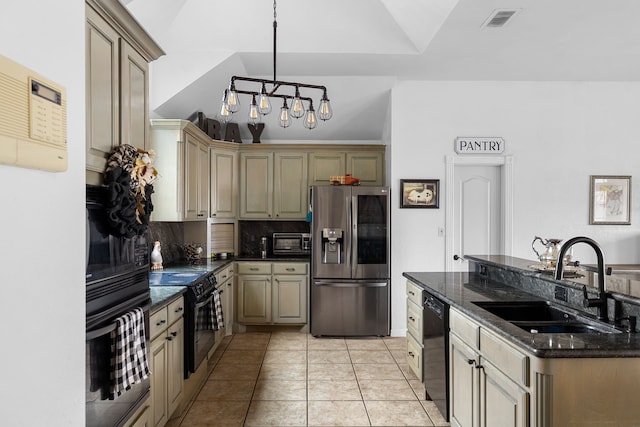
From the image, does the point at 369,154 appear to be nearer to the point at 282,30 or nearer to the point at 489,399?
the point at 282,30

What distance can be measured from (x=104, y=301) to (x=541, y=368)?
1.71 meters

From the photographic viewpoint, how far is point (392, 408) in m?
3.08

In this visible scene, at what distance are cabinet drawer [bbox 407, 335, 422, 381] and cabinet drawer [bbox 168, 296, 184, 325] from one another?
1795 mm

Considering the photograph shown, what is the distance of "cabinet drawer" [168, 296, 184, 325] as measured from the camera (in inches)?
107

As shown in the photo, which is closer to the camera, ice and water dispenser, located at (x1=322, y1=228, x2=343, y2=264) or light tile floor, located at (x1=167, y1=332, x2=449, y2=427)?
light tile floor, located at (x1=167, y1=332, x2=449, y2=427)

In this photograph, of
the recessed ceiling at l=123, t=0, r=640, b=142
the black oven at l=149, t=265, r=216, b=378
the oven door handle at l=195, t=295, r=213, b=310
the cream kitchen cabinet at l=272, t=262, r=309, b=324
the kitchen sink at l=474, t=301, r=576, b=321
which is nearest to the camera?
the kitchen sink at l=474, t=301, r=576, b=321

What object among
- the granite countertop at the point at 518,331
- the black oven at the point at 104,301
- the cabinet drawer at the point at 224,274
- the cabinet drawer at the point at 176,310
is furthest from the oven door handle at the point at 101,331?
the cabinet drawer at the point at 224,274

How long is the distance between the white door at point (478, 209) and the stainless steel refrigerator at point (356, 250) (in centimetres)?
84

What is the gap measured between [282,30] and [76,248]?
3.48 meters

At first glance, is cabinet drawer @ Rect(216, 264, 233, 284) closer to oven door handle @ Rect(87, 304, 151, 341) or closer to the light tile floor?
the light tile floor

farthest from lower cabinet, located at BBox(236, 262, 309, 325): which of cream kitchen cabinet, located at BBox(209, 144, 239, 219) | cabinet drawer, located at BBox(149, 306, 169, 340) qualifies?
cabinet drawer, located at BBox(149, 306, 169, 340)

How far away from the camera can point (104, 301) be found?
173cm

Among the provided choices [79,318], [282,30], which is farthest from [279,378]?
[282,30]

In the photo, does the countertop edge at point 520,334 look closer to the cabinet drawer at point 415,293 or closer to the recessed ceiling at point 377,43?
the cabinet drawer at point 415,293
